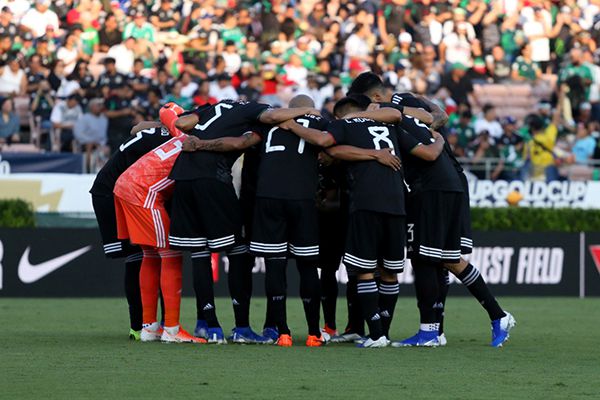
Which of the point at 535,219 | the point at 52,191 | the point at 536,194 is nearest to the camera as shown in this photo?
the point at 52,191

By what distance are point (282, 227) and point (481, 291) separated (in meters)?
1.83

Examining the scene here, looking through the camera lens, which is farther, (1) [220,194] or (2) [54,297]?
(2) [54,297]

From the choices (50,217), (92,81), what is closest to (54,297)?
(50,217)

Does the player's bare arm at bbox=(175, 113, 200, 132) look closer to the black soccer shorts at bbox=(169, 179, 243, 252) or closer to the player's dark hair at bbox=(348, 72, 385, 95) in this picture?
the black soccer shorts at bbox=(169, 179, 243, 252)

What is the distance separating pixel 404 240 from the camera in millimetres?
10758

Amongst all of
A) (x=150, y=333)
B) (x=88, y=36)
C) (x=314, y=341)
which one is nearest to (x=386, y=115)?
(x=314, y=341)

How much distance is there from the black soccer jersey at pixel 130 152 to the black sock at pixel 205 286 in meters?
1.31

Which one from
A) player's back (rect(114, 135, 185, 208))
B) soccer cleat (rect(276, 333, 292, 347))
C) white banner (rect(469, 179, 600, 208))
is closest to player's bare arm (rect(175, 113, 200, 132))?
player's back (rect(114, 135, 185, 208))

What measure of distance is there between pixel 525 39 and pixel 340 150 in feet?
61.8

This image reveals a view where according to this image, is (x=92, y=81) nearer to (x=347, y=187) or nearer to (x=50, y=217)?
(x=50, y=217)

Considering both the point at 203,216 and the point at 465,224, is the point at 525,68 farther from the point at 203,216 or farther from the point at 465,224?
the point at 203,216

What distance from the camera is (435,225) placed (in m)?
10.8

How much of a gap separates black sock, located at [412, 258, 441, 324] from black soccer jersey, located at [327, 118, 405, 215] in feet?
1.85

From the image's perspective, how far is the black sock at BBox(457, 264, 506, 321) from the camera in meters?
11.0
